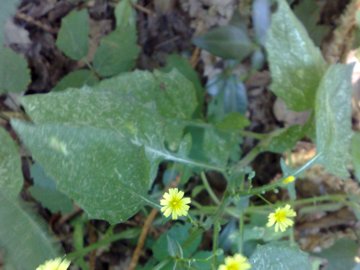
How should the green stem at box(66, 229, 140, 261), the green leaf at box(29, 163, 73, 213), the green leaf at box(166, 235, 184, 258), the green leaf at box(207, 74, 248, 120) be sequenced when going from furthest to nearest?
the green leaf at box(207, 74, 248, 120)
the green leaf at box(29, 163, 73, 213)
the green stem at box(66, 229, 140, 261)
the green leaf at box(166, 235, 184, 258)

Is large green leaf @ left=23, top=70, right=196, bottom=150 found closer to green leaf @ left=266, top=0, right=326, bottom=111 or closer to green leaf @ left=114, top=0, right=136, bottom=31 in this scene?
green leaf @ left=266, top=0, right=326, bottom=111

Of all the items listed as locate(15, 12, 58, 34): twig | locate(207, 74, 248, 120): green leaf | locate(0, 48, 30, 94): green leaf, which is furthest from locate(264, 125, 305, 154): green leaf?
locate(15, 12, 58, 34): twig

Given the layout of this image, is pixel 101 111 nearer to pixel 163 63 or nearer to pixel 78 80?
pixel 78 80

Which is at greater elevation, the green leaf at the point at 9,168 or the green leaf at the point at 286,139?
the green leaf at the point at 9,168

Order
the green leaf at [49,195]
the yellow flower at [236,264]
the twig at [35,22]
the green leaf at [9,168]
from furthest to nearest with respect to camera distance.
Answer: the twig at [35,22] → the green leaf at [49,195] → the green leaf at [9,168] → the yellow flower at [236,264]

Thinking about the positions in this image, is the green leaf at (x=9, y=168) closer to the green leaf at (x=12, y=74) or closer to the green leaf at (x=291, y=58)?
the green leaf at (x=12, y=74)

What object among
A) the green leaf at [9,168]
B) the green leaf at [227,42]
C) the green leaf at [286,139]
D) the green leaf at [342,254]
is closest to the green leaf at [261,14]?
the green leaf at [227,42]
